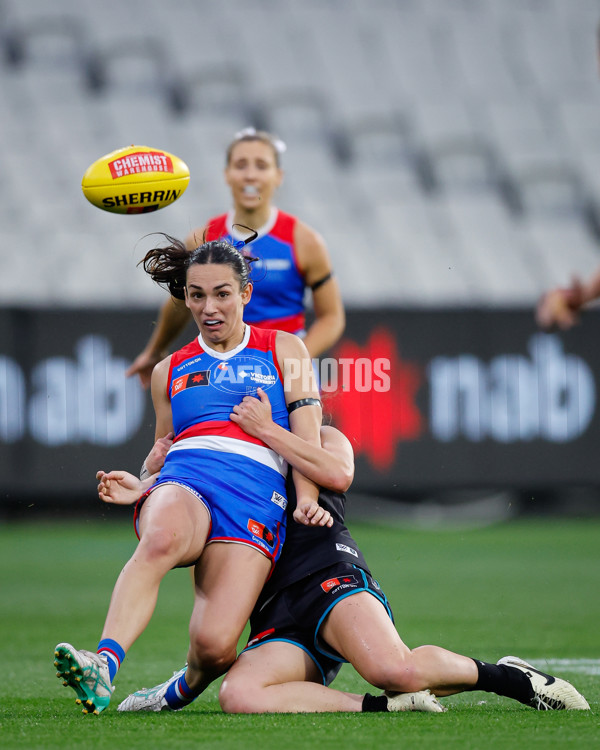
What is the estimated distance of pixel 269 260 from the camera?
6.07 m

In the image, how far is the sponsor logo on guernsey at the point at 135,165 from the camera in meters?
5.21

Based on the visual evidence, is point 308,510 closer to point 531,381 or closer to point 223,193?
point 531,381

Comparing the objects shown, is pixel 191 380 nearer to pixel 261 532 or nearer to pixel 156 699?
pixel 261 532

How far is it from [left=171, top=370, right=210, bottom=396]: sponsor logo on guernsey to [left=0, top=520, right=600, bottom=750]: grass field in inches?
48.8

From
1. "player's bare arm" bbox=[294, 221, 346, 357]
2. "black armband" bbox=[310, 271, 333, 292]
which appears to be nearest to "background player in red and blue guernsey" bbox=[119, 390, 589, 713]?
"player's bare arm" bbox=[294, 221, 346, 357]

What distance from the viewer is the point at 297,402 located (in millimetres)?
4711

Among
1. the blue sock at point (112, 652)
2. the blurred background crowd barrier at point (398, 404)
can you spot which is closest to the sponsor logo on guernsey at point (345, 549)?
the blue sock at point (112, 652)

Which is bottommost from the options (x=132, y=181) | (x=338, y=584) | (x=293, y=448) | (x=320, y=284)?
(x=338, y=584)

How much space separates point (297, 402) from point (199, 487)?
1.74 ft

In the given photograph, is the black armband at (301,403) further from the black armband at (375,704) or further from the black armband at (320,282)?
the black armband at (320,282)

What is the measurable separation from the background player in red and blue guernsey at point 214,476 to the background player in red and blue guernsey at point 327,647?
10cm

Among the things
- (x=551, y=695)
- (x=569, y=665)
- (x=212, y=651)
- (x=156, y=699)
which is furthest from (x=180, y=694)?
(x=569, y=665)

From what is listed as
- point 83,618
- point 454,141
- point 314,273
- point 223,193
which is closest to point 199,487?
point 314,273

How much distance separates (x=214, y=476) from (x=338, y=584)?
621 mm
